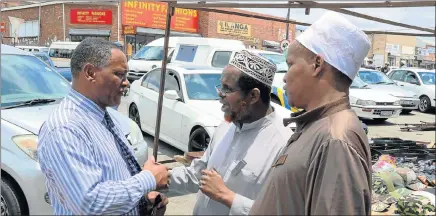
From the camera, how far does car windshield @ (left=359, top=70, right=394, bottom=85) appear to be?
12.6 meters

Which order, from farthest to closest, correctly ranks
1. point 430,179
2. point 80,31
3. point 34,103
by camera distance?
point 80,31
point 430,179
point 34,103

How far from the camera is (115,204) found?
5.06 feet

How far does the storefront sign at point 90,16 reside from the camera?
924 inches

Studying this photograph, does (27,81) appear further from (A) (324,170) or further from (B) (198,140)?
(A) (324,170)

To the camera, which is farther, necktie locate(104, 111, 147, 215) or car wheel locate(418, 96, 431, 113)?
car wheel locate(418, 96, 431, 113)

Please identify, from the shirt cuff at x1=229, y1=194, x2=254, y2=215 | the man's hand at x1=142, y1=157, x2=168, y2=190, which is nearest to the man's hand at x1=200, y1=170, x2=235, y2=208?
the shirt cuff at x1=229, y1=194, x2=254, y2=215

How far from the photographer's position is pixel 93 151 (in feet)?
5.18

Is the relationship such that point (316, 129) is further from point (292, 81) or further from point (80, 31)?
point (80, 31)

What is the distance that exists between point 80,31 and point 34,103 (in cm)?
2069

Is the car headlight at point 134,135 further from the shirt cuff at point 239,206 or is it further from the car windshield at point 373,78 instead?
the car windshield at point 373,78

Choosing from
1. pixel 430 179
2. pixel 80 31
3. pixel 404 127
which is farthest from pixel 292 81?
pixel 80 31

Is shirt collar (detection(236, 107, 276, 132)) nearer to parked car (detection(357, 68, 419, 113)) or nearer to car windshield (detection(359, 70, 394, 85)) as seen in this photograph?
parked car (detection(357, 68, 419, 113))

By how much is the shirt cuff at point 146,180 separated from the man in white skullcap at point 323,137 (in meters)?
0.48

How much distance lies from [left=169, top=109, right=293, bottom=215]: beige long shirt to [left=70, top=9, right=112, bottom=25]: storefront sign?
22.9m
